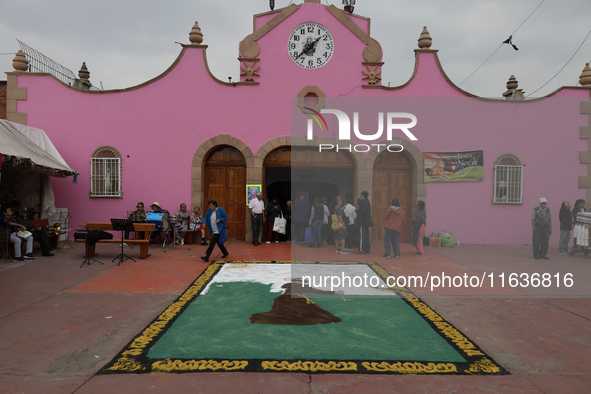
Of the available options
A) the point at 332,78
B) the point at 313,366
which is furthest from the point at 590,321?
the point at 332,78

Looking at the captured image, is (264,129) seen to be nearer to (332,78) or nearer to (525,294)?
(332,78)

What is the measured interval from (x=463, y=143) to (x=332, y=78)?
201 inches

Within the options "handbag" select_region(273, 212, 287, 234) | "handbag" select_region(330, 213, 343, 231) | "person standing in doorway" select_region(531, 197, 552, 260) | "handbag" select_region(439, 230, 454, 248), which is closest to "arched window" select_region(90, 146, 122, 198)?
"handbag" select_region(273, 212, 287, 234)

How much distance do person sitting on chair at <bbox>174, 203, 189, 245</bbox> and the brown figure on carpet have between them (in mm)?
6133

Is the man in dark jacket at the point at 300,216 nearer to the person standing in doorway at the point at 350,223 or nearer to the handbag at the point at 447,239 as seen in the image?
the person standing in doorway at the point at 350,223

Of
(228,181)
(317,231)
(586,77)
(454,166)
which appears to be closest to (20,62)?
(228,181)

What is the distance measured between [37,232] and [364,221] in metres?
8.92

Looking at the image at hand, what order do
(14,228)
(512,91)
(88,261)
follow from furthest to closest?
1. (512,91)
2. (14,228)
3. (88,261)

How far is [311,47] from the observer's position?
12164 mm

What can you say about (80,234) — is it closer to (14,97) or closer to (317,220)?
(14,97)

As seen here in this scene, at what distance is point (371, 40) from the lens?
1212 cm

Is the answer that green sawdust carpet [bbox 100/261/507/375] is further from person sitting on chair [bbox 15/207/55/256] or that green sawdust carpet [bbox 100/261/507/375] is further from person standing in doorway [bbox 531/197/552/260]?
person standing in doorway [bbox 531/197/552/260]

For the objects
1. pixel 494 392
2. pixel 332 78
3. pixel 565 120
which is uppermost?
pixel 332 78

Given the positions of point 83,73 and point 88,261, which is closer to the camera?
point 88,261
